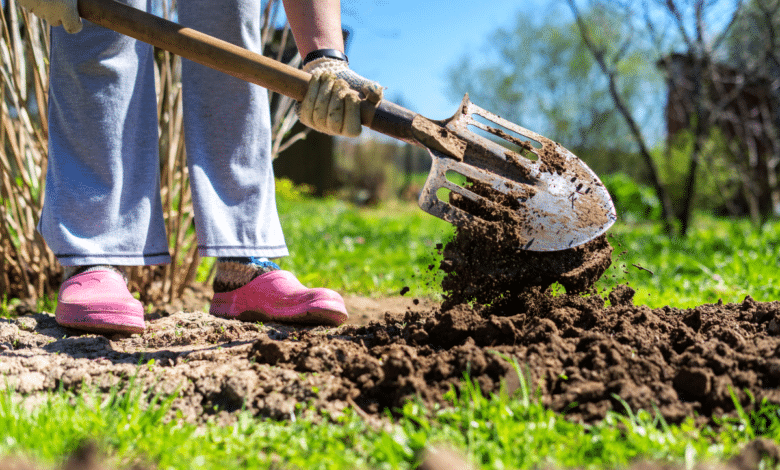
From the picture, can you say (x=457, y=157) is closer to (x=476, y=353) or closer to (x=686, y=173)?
(x=476, y=353)

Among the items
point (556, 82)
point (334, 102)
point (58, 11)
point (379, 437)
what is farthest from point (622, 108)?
point (556, 82)

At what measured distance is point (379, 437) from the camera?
116 centimetres

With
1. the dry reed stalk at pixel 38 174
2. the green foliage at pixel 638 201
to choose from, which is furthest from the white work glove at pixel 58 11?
the green foliage at pixel 638 201

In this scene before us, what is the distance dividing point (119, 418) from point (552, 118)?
2691cm

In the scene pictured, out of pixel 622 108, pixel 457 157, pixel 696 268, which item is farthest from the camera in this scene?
pixel 622 108

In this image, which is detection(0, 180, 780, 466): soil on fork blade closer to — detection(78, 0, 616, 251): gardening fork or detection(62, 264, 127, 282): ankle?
detection(78, 0, 616, 251): gardening fork

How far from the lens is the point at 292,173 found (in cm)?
1252

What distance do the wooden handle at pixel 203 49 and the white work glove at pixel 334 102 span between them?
0.10ft

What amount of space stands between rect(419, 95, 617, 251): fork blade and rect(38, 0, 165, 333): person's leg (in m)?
1.02

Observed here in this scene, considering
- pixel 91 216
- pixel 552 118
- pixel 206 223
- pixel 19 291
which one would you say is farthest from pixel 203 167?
Result: pixel 552 118

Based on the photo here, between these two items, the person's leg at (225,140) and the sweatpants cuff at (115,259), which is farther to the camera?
the person's leg at (225,140)

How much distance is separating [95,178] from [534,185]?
1442 millimetres

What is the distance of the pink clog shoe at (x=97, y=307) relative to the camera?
1.72 metres

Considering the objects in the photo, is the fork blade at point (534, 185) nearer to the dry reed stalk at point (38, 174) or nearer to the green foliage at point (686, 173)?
the dry reed stalk at point (38, 174)
